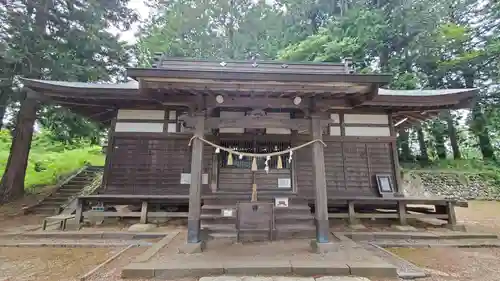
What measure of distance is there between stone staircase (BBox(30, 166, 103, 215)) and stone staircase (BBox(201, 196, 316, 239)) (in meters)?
6.08

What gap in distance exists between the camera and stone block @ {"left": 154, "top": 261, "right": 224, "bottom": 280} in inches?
145

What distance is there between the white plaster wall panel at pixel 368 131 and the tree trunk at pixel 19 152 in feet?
38.9

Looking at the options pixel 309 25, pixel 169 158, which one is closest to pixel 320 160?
pixel 169 158

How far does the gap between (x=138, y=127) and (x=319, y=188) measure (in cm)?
600

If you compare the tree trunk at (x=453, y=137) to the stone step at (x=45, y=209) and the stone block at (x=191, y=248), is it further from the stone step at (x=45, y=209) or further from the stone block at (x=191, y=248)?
the stone step at (x=45, y=209)

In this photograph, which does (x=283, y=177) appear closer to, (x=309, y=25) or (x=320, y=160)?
(x=320, y=160)

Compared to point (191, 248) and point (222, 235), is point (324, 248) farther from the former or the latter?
point (191, 248)

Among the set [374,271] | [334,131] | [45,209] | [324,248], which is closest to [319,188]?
[324,248]

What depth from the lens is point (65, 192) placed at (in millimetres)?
10352

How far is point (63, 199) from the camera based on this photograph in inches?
387

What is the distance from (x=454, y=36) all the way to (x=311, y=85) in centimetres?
1653

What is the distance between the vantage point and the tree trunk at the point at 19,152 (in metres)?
9.65

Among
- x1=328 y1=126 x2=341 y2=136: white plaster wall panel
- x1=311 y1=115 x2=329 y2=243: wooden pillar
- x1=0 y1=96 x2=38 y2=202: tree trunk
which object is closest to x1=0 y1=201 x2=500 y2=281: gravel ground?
x1=311 y1=115 x2=329 y2=243: wooden pillar

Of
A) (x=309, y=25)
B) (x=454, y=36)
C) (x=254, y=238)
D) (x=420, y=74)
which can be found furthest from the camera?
(x=309, y=25)
